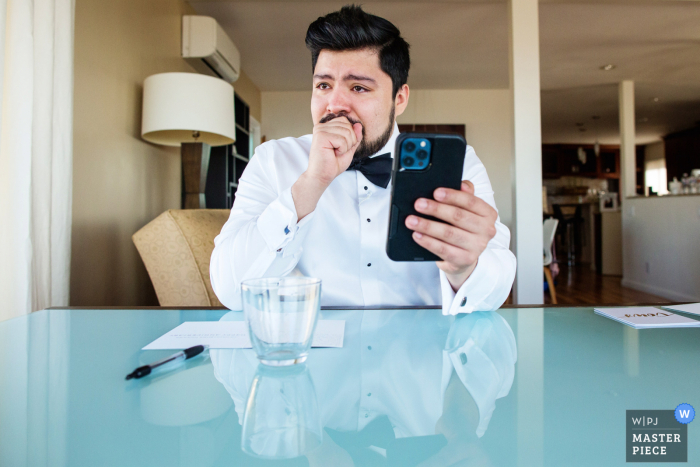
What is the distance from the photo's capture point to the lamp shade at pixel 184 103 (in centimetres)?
226

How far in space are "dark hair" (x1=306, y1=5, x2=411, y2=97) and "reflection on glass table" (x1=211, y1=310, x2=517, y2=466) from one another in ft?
2.92

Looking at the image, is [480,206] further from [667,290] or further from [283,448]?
→ [667,290]

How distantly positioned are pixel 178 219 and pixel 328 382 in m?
1.44

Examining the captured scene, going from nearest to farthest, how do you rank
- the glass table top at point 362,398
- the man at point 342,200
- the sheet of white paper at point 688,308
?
the glass table top at point 362,398, the sheet of white paper at point 688,308, the man at point 342,200

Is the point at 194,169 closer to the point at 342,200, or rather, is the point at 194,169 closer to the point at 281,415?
the point at 342,200

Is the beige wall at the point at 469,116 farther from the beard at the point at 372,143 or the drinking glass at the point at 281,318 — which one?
the drinking glass at the point at 281,318

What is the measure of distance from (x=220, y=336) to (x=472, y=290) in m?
0.49

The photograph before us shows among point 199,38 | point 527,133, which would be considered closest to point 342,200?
point 527,133

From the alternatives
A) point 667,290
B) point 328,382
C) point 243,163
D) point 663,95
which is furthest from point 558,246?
point 328,382

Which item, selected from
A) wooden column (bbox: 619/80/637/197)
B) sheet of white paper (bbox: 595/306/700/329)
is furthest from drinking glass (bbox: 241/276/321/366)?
wooden column (bbox: 619/80/637/197)

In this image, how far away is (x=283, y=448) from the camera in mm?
369

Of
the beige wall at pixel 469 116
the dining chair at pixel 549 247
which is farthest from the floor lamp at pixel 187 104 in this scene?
the beige wall at pixel 469 116

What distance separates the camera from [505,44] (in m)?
4.70

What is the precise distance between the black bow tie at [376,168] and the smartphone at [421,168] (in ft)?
2.03
